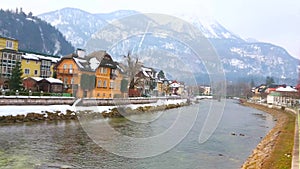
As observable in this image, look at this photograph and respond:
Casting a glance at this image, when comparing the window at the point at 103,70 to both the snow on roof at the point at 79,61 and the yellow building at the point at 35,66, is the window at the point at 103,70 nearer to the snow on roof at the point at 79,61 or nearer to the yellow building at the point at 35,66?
the snow on roof at the point at 79,61

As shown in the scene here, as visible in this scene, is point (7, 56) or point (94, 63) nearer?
point (94, 63)

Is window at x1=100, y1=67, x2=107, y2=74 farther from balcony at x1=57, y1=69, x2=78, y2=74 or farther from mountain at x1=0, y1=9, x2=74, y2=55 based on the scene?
mountain at x1=0, y1=9, x2=74, y2=55

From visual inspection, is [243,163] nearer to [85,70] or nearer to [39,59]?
[85,70]

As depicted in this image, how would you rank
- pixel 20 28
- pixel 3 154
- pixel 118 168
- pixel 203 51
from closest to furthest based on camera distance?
pixel 203 51, pixel 118 168, pixel 3 154, pixel 20 28

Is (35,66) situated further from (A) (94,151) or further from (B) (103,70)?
(A) (94,151)

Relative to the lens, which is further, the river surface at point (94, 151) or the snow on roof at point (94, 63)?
the snow on roof at point (94, 63)

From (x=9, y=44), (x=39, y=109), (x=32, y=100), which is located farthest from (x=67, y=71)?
(x=39, y=109)

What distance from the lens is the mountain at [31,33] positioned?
151750 mm

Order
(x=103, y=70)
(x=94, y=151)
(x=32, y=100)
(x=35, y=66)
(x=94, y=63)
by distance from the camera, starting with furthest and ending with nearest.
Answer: (x=35, y=66) < (x=103, y=70) < (x=94, y=63) < (x=32, y=100) < (x=94, y=151)

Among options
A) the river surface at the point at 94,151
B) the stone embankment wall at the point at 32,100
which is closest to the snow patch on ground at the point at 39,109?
the stone embankment wall at the point at 32,100

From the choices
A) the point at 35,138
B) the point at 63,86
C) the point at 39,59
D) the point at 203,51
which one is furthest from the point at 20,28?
the point at 203,51

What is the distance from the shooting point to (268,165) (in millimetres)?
15328

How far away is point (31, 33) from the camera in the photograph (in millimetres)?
158875

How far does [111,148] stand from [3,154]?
6374mm
